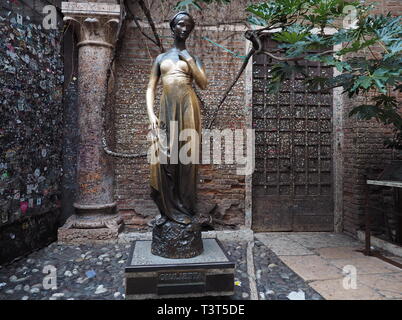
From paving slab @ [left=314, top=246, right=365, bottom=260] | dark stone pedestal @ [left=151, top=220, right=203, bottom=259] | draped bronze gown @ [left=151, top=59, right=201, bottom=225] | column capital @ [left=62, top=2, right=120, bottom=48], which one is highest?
column capital @ [left=62, top=2, right=120, bottom=48]

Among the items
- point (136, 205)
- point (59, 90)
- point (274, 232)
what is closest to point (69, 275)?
point (136, 205)

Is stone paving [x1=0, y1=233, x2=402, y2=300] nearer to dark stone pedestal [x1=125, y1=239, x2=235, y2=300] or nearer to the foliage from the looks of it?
dark stone pedestal [x1=125, y1=239, x2=235, y2=300]

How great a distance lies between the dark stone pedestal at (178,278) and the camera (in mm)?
2463

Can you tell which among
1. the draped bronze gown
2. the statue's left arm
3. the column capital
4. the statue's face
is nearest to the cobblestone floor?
the draped bronze gown

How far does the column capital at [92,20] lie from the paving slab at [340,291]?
13.6ft

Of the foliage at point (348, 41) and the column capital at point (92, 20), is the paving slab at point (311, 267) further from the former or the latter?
the column capital at point (92, 20)

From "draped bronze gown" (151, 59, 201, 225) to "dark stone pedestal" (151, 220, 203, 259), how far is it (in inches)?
2.3

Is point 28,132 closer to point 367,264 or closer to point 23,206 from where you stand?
point 23,206

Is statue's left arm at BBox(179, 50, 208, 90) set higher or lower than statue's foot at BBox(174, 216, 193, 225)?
higher

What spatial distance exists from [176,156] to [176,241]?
782 mm

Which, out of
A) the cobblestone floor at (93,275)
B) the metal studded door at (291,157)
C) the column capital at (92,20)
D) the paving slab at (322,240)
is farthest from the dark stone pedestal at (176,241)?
the column capital at (92,20)

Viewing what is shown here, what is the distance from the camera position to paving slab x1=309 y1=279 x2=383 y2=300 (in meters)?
2.72

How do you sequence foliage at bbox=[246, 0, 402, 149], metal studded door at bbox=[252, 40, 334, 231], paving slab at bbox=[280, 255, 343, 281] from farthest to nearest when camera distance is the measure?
1. metal studded door at bbox=[252, 40, 334, 231]
2. paving slab at bbox=[280, 255, 343, 281]
3. foliage at bbox=[246, 0, 402, 149]

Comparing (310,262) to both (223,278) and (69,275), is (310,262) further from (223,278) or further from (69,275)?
(69,275)
